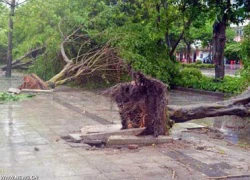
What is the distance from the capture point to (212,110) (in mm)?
8445

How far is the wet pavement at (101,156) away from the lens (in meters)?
5.52

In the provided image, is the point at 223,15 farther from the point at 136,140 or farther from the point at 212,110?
the point at 136,140

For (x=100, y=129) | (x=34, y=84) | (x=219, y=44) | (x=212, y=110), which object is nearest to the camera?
(x=100, y=129)

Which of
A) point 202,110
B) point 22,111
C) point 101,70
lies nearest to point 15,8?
point 101,70

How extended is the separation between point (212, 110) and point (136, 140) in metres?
2.16

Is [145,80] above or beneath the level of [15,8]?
beneath

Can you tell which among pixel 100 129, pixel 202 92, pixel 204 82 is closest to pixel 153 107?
pixel 100 129

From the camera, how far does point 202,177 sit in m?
5.48

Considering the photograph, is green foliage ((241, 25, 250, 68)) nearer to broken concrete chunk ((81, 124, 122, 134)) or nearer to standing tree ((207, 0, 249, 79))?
standing tree ((207, 0, 249, 79))

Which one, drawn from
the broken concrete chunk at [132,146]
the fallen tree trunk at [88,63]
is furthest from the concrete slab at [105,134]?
the fallen tree trunk at [88,63]

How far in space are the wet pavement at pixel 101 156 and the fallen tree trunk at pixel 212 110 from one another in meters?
0.45

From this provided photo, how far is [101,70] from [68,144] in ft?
31.3

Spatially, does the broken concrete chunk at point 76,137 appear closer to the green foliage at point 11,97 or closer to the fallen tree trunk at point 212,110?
the fallen tree trunk at point 212,110

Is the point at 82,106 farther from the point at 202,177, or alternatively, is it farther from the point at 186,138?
the point at 202,177
